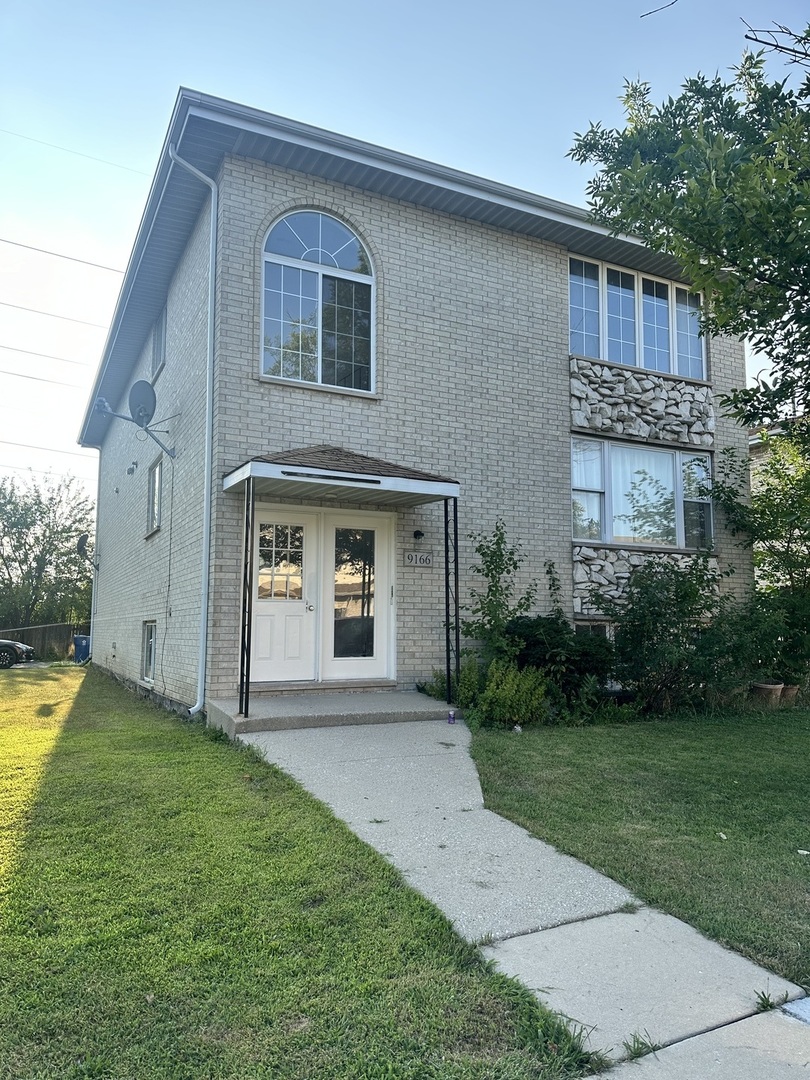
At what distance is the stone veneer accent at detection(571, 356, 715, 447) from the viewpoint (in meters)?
10.7

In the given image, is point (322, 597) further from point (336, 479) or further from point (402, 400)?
point (402, 400)

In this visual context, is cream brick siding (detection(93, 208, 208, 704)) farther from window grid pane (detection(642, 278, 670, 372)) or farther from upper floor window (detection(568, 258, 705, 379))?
window grid pane (detection(642, 278, 670, 372))

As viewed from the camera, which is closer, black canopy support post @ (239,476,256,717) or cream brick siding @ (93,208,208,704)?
black canopy support post @ (239,476,256,717)

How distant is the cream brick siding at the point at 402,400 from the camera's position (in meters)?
8.30

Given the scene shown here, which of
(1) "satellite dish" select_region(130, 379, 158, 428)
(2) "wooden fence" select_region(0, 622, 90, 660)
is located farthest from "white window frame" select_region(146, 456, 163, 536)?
(2) "wooden fence" select_region(0, 622, 90, 660)

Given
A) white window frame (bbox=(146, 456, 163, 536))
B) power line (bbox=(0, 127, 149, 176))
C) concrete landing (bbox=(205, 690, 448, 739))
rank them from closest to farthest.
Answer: concrete landing (bbox=(205, 690, 448, 739)), white window frame (bbox=(146, 456, 163, 536)), power line (bbox=(0, 127, 149, 176))

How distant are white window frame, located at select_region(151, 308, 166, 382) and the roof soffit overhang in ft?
0.94

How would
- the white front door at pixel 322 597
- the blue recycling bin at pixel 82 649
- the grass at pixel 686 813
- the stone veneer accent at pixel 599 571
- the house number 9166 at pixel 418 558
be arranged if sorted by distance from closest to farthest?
1. the grass at pixel 686 813
2. the white front door at pixel 322 597
3. the house number 9166 at pixel 418 558
4. the stone veneer accent at pixel 599 571
5. the blue recycling bin at pixel 82 649

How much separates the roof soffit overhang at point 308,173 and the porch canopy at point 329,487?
11.3 feet

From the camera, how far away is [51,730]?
25.2 feet

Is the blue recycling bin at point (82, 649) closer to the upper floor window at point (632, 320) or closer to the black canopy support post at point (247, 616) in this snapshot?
the black canopy support post at point (247, 616)

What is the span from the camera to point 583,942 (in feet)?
9.93

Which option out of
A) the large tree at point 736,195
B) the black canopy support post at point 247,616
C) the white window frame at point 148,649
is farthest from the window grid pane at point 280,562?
the large tree at point 736,195

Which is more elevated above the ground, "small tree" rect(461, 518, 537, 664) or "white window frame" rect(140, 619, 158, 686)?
"small tree" rect(461, 518, 537, 664)
